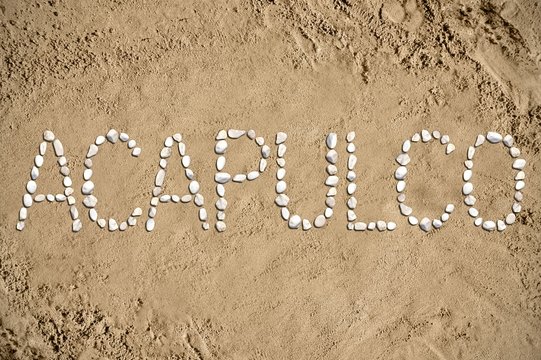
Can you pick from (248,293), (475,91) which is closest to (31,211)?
(248,293)

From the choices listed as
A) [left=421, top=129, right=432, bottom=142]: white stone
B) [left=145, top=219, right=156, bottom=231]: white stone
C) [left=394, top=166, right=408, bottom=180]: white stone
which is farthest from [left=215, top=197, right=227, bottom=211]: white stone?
[left=421, top=129, right=432, bottom=142]: white stone

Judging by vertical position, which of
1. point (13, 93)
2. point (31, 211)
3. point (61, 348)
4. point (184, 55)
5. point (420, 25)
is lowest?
point (61, 348)

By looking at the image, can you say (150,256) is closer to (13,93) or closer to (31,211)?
(31,211)

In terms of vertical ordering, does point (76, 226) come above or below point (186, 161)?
below

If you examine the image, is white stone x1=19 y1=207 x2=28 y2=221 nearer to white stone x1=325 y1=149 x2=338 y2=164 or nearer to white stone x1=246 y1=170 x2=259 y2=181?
white stone x1=246 y1=170 x2=259 y2=181

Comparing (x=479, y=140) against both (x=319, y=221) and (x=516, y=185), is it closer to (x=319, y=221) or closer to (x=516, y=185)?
(x=516, y=185)

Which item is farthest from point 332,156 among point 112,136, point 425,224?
point 112,136
